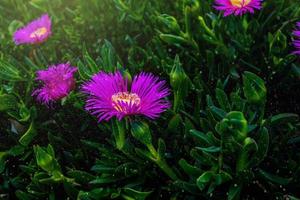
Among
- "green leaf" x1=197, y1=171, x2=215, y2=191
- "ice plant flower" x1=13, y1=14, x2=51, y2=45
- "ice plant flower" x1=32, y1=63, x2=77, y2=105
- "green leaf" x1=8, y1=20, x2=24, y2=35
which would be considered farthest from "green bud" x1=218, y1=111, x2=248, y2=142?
"green leaf" x1=8, y1=20, x2=24, y2=35

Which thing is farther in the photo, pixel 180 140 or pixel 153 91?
pixel 180 140

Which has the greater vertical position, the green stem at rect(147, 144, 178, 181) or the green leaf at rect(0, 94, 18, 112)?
the green leaf at rect(0, 94, 18, 112)

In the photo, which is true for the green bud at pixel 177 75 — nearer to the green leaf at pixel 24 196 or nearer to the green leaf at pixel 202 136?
the green leaf at pixel 202 136

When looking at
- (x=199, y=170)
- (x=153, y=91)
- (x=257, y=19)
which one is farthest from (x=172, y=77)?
(x=257, y=19)

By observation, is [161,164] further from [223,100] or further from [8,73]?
[8,73]

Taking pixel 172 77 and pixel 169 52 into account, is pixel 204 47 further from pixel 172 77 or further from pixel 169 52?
pixel 172 77

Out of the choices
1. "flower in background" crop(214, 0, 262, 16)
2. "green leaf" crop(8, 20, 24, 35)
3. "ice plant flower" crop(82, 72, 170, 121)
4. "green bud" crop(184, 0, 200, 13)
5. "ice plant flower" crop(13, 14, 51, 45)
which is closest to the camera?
"ice plant flower" crop(82, 72, 170, 121)

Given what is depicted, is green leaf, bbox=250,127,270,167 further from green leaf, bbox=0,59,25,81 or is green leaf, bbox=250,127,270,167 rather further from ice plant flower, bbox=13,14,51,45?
ice plant flower, bbox=13,14,51,45
